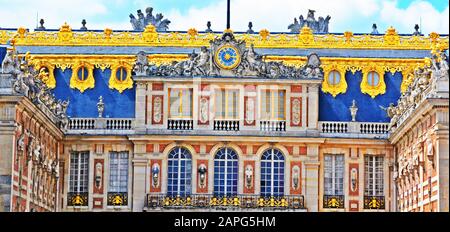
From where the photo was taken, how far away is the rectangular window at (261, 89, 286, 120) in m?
58.3

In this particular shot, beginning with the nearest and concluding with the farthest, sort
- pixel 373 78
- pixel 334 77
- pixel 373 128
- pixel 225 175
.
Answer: pixel 225 175, pixel 373 128, pixel 334 77, pixel 373 78

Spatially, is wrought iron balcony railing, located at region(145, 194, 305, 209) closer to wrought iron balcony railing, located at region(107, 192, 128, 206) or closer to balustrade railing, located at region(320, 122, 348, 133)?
wrought iron balcony railing, located at region(107, 192, 128, 206)

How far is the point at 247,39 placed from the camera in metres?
61.1

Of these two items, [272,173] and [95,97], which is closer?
[272,173]

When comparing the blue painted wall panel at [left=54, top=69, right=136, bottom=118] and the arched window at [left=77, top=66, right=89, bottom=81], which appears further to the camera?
the arched window at [left=77, top=66, right=89, bottom=81]

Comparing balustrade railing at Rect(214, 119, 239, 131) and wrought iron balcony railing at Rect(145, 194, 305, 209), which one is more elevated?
balustrade railing at Rect(214, 119, 239, 131)

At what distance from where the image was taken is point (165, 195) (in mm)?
57281

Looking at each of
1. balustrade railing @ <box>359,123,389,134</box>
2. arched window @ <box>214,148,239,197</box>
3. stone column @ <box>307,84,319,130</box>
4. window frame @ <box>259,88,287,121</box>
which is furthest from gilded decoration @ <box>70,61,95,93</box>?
balustrade railing @ <box>359,123,389,134</box>

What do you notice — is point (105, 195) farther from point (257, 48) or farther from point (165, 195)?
point (257, 48)

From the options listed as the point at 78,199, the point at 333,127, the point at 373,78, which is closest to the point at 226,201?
the point at 333,127

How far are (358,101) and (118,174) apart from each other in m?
12.1

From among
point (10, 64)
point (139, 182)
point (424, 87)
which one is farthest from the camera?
point (139, 182)

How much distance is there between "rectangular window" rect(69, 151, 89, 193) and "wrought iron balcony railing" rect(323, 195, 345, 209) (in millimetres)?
11177

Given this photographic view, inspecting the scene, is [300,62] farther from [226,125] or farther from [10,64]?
[10,64]
